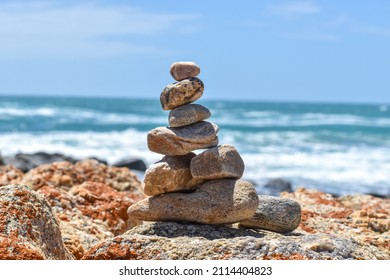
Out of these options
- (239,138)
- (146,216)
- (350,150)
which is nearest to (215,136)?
(146,216)

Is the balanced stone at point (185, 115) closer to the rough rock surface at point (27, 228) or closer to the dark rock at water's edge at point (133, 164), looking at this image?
the rough rock surface at point (27, 228)

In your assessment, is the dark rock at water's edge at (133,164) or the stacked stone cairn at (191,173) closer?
the stacked stone cairn at (191,173)

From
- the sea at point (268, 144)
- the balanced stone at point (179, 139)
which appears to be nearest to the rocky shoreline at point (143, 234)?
the balanced stone at point (179, 139)

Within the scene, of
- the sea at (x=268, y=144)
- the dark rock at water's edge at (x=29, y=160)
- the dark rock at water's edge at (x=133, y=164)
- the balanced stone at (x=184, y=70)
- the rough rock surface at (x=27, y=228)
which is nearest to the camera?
the rough rock surface at (x=27, y=228)

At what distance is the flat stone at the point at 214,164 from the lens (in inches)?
254

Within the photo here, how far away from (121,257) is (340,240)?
6.03ft

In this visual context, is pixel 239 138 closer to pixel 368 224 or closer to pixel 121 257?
pixel 368 224

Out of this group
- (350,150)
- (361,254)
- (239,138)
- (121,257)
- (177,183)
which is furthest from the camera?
(239,138)

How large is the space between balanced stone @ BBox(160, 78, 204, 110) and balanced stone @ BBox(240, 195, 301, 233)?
1194 millimetres

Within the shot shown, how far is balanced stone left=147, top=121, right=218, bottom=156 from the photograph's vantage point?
6527 mm

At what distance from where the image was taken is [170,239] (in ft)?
18.8

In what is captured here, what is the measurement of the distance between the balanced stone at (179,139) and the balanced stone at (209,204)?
14.6 inches

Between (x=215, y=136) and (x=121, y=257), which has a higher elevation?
(x=215, y=136)

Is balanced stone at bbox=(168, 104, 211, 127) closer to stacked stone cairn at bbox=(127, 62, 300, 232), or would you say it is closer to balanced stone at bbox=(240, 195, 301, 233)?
stacked stone cairn at bbox=(127, 62, 300, 232)
